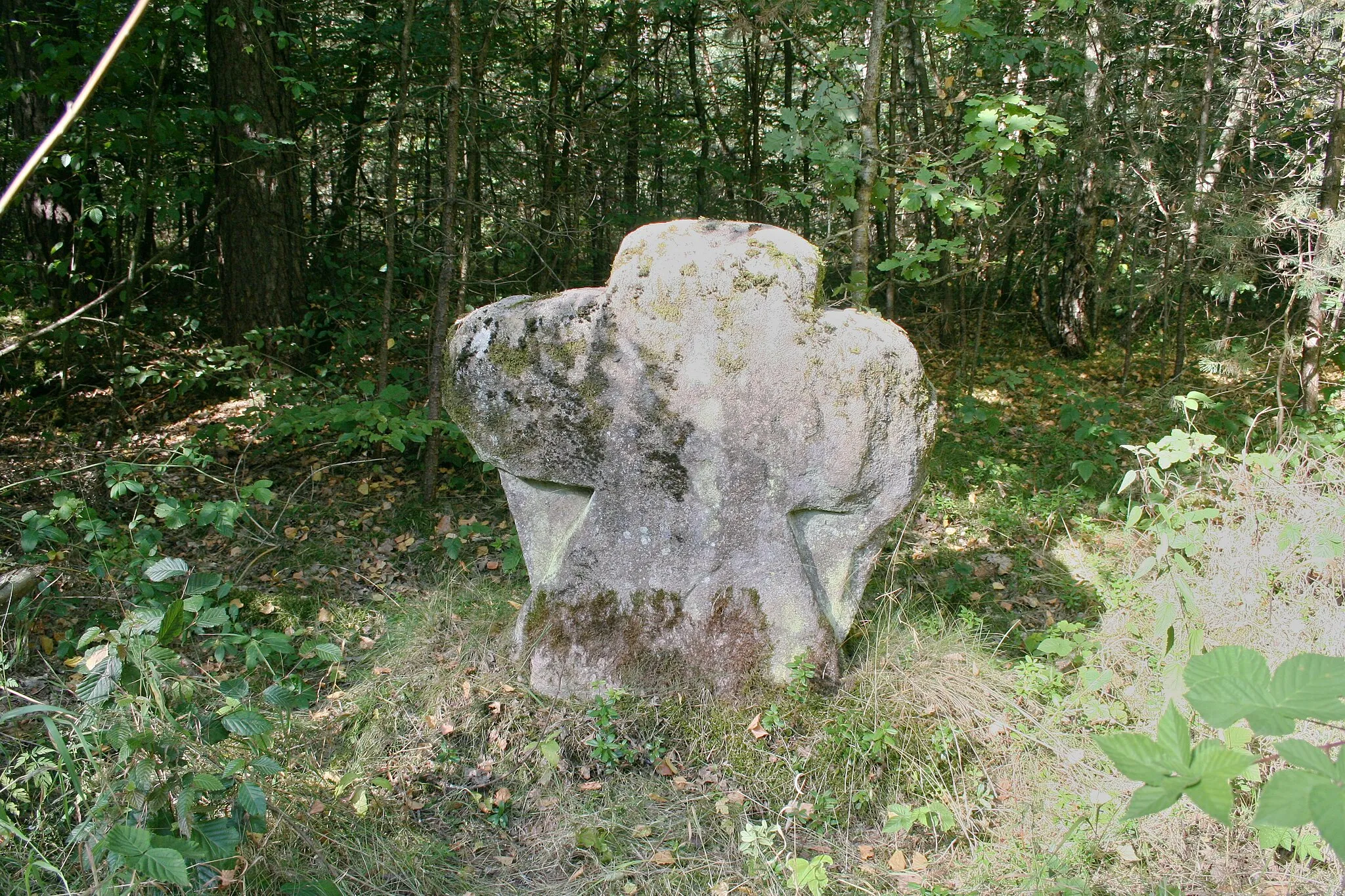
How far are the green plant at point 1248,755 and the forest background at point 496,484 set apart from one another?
123cm

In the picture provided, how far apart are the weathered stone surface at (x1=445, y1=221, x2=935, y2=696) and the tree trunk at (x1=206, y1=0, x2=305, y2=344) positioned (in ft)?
12.0

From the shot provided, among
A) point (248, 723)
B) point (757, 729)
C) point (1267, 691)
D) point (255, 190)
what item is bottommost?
point (757, 729)

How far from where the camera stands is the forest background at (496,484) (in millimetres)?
2699

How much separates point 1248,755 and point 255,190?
661cm

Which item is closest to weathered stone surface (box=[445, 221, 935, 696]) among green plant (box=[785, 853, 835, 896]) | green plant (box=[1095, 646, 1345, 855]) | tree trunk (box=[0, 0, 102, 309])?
green plant (box=[785, 853, 835, 896])

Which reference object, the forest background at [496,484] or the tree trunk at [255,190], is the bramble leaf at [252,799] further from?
the tree trunk at [255,190]

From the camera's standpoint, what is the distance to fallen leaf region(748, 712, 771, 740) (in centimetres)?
320

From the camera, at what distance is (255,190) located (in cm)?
620

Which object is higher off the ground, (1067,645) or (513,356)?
(513,356)

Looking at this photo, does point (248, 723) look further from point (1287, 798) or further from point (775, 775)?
point (1287, 798)

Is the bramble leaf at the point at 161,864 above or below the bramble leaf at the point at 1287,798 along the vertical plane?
below

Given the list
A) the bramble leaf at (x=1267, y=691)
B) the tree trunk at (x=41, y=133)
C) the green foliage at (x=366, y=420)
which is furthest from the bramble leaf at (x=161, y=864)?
the tree trunk at (x=41, y=133)

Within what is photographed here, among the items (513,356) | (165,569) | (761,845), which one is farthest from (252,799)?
(513,356)

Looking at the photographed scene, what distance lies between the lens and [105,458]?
192 inches
